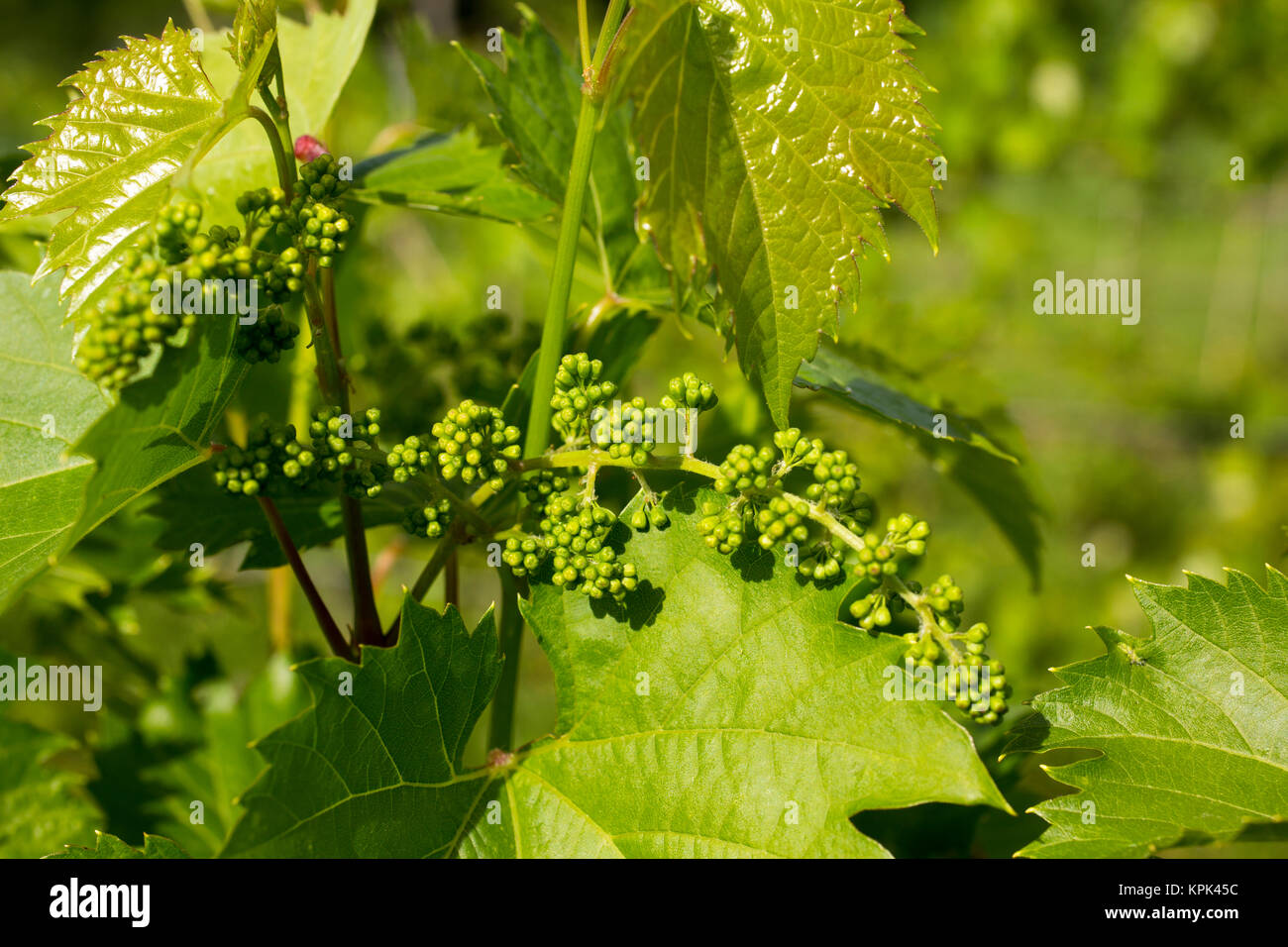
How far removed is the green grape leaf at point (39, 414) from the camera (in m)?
0.86

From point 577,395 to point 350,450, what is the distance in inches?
7.2

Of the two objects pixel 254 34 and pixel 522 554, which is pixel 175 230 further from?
pixel 522 554

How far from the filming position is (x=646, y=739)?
33.9 inches

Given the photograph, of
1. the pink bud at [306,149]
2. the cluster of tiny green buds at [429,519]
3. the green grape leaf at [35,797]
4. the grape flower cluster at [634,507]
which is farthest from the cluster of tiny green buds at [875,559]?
the green grape leaf at [35,797]

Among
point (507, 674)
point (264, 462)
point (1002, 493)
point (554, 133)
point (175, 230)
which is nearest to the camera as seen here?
point (175, 230)

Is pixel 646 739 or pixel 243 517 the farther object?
pixel 243 517

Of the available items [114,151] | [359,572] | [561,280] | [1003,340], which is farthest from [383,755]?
[1003,340]

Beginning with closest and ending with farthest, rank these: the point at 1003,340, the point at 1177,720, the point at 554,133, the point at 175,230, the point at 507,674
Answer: the point at 175,230, the point at 1177,720, the point at 507,674, the point at 554,133, the point at 1003,340

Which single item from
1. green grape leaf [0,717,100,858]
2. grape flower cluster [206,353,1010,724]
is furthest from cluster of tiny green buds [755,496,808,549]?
green grape leaf [0,717,100,858]

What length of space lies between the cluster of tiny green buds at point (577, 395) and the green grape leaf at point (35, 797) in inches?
33.5
